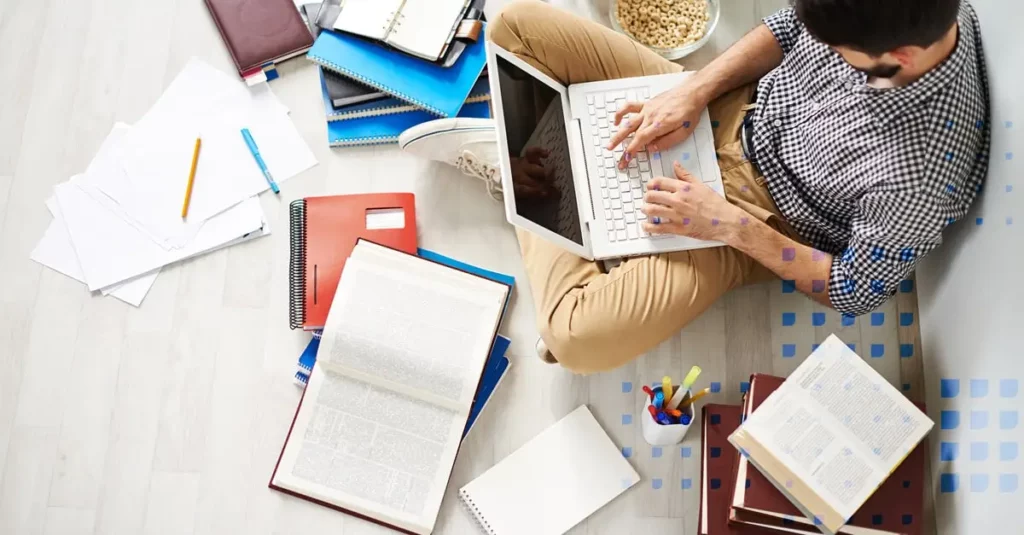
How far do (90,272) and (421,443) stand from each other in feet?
2.60

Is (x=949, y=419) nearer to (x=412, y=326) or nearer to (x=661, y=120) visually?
(x=661, y=120)

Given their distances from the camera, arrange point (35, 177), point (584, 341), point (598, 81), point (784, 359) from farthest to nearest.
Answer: point (35, 177) < point (784, 359) < point (598, 81) < point (584, 341)

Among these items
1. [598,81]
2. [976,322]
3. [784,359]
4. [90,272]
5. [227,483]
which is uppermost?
[598,81]

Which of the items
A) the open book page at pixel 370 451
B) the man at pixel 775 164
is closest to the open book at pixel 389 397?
the open book page at pixel 370 451

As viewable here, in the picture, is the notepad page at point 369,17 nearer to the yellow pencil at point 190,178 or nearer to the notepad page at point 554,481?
the yellow pencil at point 190,178

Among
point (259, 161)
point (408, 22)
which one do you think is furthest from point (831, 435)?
point (259, 161)

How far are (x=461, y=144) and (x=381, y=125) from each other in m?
0.23

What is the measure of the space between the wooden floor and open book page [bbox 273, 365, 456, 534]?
54mm

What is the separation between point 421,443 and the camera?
1.61 m

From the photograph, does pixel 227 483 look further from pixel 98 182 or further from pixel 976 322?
pixel 976 322

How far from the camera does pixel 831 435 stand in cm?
137

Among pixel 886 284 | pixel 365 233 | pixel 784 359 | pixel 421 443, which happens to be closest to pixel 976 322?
pixel 886 284

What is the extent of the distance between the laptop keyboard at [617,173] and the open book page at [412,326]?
0.29m

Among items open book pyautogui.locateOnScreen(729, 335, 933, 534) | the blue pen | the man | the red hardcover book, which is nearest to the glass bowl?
the man
